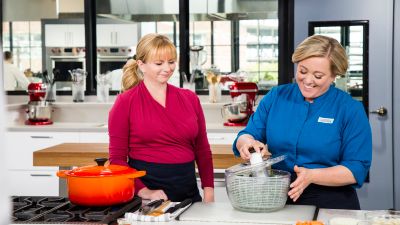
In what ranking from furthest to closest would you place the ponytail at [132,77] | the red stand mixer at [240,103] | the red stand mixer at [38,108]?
the red stand mixer at [38,108]
the red stand mixer at [240,103]
the ponytail at [132,77]

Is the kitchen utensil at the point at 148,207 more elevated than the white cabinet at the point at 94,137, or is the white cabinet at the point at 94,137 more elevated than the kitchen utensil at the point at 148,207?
the kitchen utensil at the point at 148,207

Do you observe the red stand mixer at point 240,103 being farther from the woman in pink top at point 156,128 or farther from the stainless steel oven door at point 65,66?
the stainless steel oven door at point 65,66

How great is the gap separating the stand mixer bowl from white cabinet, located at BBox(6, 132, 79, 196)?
4.14ft

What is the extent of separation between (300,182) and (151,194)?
555 mm

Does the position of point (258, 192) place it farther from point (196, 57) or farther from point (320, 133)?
point (196, 57)

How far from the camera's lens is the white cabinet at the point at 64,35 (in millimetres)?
8852

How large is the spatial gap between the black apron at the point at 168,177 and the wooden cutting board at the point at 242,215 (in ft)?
1.00

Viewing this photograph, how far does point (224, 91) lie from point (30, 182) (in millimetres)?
1965

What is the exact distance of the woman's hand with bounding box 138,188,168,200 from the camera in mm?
2158

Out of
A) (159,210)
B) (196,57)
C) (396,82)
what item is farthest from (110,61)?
(159,210)

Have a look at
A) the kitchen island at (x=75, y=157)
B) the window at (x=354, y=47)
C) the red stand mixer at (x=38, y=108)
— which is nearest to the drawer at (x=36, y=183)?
the red stand mixer at (x=38, y=108)

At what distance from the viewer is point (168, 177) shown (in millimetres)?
2271

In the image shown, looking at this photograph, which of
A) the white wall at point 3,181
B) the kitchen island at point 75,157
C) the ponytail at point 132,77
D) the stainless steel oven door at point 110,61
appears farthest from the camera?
the stainless steel oven door at point 110,61

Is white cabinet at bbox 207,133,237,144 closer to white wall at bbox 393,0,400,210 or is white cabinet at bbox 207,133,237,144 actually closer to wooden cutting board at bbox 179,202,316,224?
white wall at bbox 393,0,400,210
